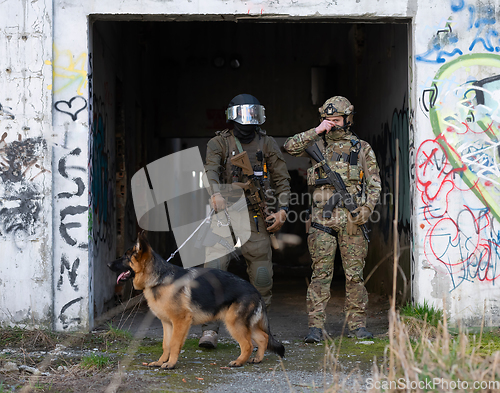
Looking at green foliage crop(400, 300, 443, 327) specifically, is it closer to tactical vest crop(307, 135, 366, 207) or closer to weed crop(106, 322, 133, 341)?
tactical vest crop(307, 135, 366, 207)

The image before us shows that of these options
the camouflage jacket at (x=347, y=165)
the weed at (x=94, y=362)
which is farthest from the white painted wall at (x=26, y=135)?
the camouflage jacket at (x=347, y=165)

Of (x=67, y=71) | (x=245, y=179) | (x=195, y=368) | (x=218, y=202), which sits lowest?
(x=195, y=368)

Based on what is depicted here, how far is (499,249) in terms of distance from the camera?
4758 mm

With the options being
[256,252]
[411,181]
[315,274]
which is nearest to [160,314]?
[256,252]

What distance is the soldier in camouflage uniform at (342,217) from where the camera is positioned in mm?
4578

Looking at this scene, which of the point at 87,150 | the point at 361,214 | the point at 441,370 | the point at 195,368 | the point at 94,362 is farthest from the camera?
the point at 87,150

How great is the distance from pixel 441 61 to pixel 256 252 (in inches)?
94.0

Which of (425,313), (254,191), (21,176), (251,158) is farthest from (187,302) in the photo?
(425,313)

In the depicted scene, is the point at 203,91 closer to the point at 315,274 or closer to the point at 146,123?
the point at 146,123

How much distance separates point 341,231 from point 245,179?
97cm

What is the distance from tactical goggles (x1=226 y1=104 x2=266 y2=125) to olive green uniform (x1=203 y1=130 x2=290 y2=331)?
7.0 inches

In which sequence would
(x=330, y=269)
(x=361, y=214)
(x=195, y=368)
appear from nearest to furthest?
(x=195, y=368) < (x=361, y=214) < (x=330, y=269)

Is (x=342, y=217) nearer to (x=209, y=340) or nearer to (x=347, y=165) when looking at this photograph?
(x=347, y=165)

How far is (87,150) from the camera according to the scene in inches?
186
